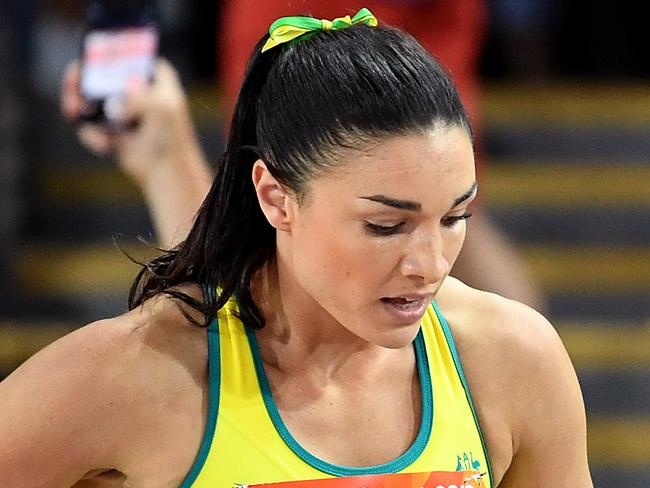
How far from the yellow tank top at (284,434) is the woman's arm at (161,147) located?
0.85 m

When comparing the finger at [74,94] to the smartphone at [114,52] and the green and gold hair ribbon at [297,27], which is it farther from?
the green and gold hair ribbon at [297,27]

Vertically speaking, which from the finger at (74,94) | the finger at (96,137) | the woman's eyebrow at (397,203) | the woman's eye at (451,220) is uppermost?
the woman's eyebrow at (397,203)

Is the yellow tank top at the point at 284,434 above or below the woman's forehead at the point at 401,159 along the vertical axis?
below

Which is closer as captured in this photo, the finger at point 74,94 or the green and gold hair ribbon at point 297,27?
the green and gold hair ribbon at point 297,27

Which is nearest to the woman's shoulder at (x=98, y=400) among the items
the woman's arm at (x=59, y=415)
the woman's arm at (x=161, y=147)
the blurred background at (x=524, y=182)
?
the woman's arm at (x=59, y=415)

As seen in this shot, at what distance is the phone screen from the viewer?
2.38 meters

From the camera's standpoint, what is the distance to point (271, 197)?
60.8 inches

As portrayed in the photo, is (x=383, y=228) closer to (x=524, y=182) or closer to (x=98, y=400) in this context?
(x=98, y=400)

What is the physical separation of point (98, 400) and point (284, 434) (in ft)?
0.70

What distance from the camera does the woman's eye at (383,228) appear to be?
1456 mm

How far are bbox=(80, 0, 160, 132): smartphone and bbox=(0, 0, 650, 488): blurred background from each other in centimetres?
154

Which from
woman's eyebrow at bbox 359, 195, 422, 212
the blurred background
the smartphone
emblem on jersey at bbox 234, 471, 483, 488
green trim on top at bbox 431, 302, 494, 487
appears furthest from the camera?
the blurred background

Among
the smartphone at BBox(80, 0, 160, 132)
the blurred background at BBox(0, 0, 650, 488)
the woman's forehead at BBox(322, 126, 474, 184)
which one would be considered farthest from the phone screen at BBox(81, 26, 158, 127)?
the blurred background at BBox(0, 0, 650, 488)

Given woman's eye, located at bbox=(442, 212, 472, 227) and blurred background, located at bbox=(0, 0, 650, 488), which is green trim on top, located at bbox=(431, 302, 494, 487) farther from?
blurred background, located at bbox=(0, 0, 650, 488)
